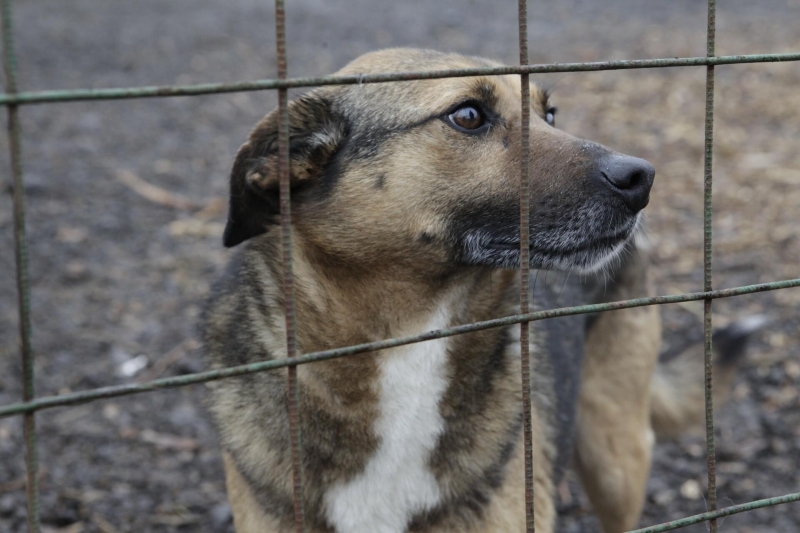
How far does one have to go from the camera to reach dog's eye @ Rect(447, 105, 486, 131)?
2225mm

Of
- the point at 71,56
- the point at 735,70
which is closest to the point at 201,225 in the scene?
the point at 71,56

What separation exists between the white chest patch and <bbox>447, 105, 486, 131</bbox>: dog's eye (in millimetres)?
608

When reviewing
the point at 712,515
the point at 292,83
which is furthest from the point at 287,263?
the point at 712,515

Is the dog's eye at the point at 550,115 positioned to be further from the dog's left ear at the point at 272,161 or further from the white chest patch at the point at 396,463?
the white chest patch at the point at 396,463

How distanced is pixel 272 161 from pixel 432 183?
1.42ft

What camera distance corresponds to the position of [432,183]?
86.7 inches

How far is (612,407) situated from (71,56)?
353 inches

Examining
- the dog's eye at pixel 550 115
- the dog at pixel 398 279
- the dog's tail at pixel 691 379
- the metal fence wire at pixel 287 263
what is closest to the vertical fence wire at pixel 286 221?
the metal fence wire at pixel 287 263

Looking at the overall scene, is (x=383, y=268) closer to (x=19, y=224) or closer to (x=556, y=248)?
(x=556, y=248)

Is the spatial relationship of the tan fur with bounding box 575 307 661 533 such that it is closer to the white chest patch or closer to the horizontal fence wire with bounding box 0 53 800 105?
the white chest patch

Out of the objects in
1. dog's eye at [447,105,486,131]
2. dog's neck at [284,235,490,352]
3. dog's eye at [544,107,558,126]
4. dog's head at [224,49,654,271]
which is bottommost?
dog's neck at [284,235,490,352]

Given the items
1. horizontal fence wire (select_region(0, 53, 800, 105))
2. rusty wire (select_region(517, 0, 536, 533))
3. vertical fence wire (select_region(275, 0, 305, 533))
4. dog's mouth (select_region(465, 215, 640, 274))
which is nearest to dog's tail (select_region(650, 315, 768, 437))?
dog's mouth (select_region(465, 215, 640, 274))

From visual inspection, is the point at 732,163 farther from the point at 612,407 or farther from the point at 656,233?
the point at 612,407

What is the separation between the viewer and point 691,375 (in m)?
3.76
